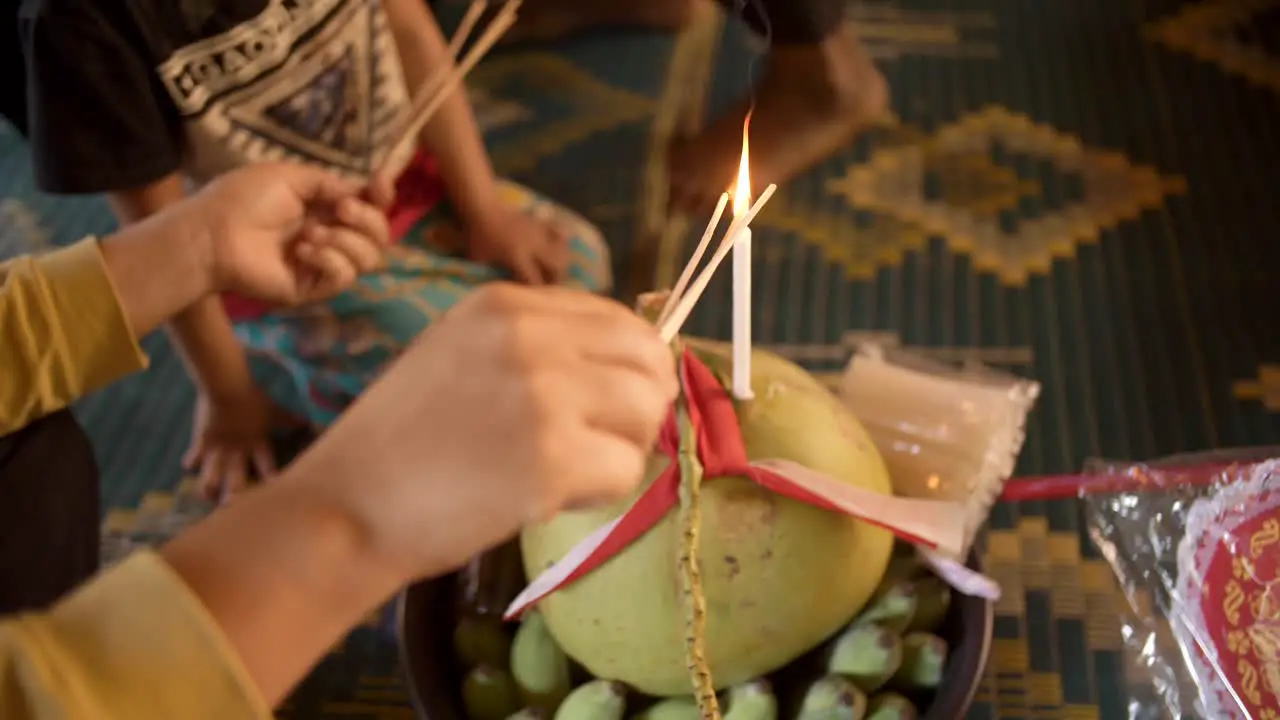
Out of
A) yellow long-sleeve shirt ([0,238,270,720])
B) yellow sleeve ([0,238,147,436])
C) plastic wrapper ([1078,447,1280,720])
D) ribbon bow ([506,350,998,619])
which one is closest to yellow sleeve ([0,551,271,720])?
yellow long-sleeve shirt ([0,238,270,720])

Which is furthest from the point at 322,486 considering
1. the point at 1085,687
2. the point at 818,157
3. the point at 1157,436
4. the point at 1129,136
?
the point at 1129,136

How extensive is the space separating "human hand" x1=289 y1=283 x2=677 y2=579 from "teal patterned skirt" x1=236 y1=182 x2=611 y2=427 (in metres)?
0.49

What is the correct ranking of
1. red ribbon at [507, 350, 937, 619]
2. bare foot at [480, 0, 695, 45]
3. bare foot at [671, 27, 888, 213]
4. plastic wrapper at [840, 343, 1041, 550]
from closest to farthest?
red ribbon at [507, 350, 937, 619], plastic wrapper at [840, 343, 1041, 550], bare foot at [671, 27, 888, 213], bare foot at [480, 0, 695, 45]

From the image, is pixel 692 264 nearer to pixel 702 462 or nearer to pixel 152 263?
pixel 702 462

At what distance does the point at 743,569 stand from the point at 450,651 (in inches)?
7.2

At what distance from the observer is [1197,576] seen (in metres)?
0.56

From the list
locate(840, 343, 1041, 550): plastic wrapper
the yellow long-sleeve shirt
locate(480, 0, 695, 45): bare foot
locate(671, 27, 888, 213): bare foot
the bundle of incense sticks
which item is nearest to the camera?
the yellow long-sleeve shirt

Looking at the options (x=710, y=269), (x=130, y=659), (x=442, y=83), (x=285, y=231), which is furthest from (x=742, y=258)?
(x=442, y=83)

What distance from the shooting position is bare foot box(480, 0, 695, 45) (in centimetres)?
136

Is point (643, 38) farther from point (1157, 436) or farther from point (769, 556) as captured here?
point (769, 556)

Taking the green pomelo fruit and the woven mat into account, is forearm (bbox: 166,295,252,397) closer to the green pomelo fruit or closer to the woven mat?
the woven mat

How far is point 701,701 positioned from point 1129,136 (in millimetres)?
938

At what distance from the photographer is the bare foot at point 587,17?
136 cm

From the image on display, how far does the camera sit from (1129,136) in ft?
3.76
